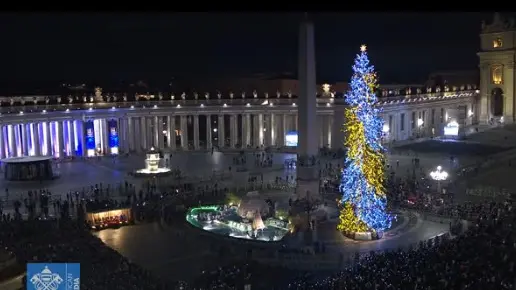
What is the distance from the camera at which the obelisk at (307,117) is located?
100ft

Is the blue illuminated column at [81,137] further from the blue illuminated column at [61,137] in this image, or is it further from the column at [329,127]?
the column at [329,127]

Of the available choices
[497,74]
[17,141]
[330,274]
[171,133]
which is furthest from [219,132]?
[330,274]

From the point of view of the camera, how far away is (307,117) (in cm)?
3098

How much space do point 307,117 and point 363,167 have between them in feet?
18.7

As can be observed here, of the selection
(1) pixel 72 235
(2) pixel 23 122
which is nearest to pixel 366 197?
(1) pixel 72 235

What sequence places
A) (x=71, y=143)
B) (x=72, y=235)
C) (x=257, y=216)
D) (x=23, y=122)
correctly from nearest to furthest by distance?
1. (x=72, y=235)
2. (x=257, y=216)
3. (x=23, y=122)
4. (x=71, y=143)

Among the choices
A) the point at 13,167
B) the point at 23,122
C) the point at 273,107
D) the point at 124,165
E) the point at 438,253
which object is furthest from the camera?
the point at 273,107

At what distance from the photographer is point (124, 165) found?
1972 inches

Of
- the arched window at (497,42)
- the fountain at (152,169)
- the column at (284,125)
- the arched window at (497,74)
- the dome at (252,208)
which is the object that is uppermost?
A: the arched window at (497,42)

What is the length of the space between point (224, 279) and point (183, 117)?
4611 centimetres

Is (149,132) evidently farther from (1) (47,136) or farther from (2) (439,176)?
(2) (439,176)

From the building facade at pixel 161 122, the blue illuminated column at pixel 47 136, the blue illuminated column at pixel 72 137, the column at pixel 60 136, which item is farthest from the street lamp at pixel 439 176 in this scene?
the blue illuminated column at pixel 47 136

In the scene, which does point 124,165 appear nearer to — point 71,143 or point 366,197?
point 71,143

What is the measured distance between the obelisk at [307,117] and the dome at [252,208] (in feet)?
9.48
